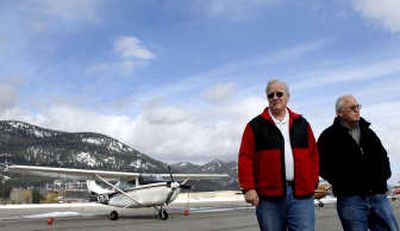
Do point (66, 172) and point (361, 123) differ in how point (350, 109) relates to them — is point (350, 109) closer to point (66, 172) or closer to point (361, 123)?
point (361, 123)

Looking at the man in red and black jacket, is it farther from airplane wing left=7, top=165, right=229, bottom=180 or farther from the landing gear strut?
airplane wing left=7, top=165, right=229, bottom=180

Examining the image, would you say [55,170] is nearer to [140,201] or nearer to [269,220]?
[140,201]

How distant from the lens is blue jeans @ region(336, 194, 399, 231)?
4156 millimetres

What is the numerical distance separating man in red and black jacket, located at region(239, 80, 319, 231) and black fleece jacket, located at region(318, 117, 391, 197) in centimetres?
43

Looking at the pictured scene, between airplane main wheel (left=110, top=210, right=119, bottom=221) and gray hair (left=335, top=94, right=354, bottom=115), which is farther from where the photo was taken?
airplane main wheel (left=110, top=210, right=119, bottom=221)

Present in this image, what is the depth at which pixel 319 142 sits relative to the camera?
4.42 m

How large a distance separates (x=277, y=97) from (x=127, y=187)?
18001 millimetres

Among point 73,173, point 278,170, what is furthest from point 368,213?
point 73,173

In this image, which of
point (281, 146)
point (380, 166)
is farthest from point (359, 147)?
point (281, 146)

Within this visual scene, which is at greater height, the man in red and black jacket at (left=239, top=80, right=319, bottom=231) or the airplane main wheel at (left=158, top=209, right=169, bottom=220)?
the man in red and black jacket at (left=239, top=80, right=319, bottom=231)

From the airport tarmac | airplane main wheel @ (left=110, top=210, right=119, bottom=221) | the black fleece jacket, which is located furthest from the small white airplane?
the black fleece jacket

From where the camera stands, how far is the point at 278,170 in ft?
12.3

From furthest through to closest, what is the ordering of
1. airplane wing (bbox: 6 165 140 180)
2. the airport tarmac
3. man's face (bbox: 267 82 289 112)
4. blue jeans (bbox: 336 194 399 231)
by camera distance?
airplane wing (bbox: 6 165 140 180) → the airport tarmac → blue jeans (bbox: 336 194 399 231) → man's face (bbox: 267 82 289 112)

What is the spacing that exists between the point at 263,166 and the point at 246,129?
323 mm
